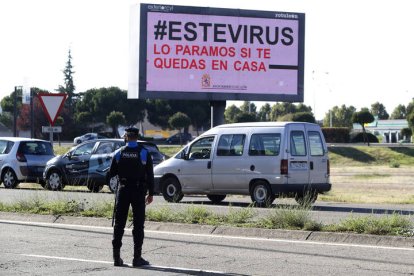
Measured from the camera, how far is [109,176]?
35.9 feet

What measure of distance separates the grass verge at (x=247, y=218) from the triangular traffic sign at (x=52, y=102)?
7.16 meters

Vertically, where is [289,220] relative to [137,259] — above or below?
above

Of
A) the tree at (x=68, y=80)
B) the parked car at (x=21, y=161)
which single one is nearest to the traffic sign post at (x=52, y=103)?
the parked car at (x=21, y=161)

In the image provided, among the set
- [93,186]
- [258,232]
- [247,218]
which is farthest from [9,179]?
[258,232]

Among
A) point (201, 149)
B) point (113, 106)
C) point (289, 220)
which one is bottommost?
point (289, 220)

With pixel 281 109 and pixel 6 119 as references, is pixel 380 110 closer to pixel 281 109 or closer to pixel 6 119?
pixel 281 109

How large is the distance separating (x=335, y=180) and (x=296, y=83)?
221 inches

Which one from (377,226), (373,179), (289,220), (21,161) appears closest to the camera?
(377,226)

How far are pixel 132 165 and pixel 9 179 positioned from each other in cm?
1828

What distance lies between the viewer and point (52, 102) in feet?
80.9

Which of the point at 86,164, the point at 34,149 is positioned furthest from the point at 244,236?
the point at 34,149

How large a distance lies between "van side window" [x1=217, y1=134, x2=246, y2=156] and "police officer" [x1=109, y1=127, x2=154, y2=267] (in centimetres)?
969

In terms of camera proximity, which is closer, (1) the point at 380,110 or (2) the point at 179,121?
(2) the point at 179,121

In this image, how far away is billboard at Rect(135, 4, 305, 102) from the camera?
38.0 meters
